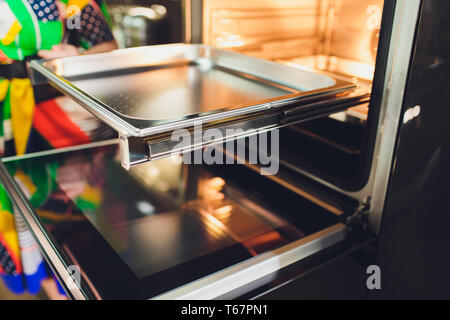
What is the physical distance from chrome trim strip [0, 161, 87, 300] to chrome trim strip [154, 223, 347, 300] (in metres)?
0.18

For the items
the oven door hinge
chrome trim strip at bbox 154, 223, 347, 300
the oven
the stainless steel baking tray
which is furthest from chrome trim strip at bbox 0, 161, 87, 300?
the oven door hinge

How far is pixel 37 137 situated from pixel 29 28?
0.34 metres

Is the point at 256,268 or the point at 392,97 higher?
the point at 392,97

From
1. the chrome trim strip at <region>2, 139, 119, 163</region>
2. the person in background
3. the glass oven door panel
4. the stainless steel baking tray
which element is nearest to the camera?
the stainless steel baking tray

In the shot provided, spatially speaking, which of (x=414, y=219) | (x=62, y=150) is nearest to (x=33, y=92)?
(x=62, y=150)

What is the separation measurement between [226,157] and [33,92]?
0.63 m

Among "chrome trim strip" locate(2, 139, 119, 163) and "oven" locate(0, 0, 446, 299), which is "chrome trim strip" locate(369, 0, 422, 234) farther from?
"chrome trim strip" locate(2, 139, 119, 163)

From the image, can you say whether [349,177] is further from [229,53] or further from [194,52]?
[194,52]

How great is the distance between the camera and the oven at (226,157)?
873mm

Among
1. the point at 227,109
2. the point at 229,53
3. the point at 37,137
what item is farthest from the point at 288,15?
the point at 37,137

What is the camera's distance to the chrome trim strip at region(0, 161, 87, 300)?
2.72 feet

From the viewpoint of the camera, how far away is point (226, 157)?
1.44m

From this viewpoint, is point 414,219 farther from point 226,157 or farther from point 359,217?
point 226,157

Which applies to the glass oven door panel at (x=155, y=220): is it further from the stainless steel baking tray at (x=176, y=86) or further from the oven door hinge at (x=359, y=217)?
the stainless steel baking tray at (x=176, y=86)
